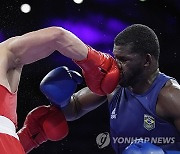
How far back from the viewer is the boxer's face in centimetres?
211

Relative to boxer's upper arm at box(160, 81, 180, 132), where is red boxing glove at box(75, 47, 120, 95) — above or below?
above

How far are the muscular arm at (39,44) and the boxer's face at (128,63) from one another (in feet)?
1.25

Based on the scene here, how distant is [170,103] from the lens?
1989mm

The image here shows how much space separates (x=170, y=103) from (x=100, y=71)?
1.26ft

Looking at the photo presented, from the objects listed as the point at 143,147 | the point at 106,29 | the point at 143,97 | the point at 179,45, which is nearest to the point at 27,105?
the point at 106,29

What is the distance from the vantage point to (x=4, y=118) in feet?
5.33

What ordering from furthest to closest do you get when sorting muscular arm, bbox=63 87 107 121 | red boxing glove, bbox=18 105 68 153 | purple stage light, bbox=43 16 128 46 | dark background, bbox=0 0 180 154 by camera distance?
dark background, bbox=0 0 180 154 < purple stage light, bbox=43 16 128 46 < muscular arm, bbox=63 87 107 121 < red boxing glove, bbox=18 105 68 153

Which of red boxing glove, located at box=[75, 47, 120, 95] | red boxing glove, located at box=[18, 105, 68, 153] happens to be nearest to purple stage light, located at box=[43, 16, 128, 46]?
red boxing glove, located at box=[18, 105, 68, 153]

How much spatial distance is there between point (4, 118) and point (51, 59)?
271 cm

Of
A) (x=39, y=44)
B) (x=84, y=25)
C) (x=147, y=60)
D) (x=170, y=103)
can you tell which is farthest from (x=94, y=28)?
(x=39, y=44)

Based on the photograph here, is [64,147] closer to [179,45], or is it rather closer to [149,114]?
[179,45]

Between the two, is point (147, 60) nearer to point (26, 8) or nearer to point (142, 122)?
point (142, 122)

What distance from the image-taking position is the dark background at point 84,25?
429cm

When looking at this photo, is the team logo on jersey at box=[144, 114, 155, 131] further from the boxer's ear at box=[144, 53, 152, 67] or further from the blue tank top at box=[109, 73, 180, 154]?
the boxer's ear at box=[144, 53, 152, 67]
